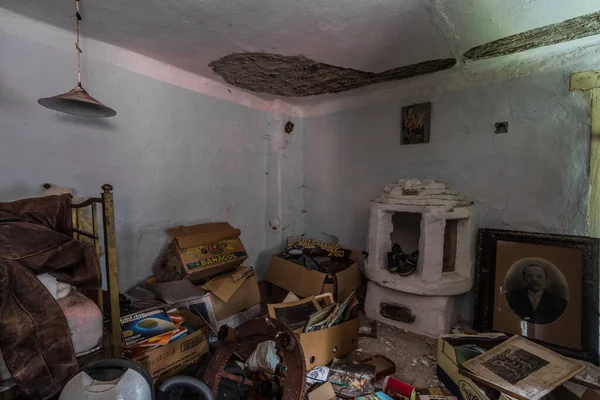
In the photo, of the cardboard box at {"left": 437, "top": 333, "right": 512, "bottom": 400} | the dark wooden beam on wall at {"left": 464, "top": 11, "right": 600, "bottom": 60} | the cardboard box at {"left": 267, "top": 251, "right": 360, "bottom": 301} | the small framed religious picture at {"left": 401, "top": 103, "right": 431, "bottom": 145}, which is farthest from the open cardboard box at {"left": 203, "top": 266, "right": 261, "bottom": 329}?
the dark wooden beam on wall at {"left": 464, "top": 11, "right": 600, "bottom": 60}

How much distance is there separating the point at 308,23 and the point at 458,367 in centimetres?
193

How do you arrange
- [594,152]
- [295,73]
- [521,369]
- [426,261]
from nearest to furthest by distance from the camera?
[521,369]
[594,152]
[426,261]
[295,73]

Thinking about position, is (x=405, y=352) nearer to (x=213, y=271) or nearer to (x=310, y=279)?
(x=310, y=279)

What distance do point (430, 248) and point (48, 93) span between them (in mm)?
2548

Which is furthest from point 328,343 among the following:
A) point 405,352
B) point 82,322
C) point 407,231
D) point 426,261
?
point 407,231

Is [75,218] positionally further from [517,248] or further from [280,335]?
[517,248]

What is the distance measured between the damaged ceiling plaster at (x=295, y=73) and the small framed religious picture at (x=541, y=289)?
4.38 feet

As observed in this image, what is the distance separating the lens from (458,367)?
57.9 inches

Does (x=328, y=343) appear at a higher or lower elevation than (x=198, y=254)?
lower

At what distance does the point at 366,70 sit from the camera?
2289 millimetres

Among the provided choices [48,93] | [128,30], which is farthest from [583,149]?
[48,93]

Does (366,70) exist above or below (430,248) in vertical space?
above

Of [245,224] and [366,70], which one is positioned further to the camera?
[245,224]

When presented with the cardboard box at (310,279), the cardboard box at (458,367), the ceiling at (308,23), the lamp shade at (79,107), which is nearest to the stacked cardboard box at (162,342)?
the cardboard box at (310,279)
